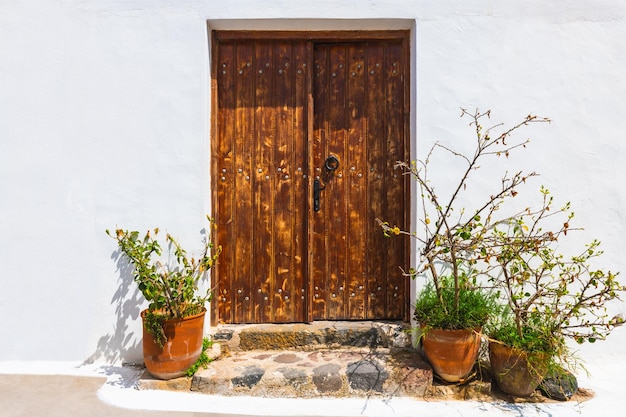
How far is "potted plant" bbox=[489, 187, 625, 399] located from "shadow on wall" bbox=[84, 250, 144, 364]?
2402 mm

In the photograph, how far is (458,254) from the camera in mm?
3072

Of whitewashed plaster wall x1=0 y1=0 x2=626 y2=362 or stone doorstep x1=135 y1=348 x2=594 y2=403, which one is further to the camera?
whitewashed plaster wall x1=0 y1=0 x2=626 y2=362

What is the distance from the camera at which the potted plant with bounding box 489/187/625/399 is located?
2.65 m

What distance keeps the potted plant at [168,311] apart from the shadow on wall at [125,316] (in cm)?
15

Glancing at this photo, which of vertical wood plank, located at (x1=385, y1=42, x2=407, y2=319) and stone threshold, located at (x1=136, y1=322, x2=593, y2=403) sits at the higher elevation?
vertical wood plank, located at (x1=385, y1=42, x2=407, y2=319)

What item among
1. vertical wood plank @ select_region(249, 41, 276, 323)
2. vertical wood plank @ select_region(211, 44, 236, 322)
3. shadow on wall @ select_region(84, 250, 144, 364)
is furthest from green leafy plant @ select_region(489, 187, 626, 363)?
shadow on wall @ select_region(84, 250, 144, 364)

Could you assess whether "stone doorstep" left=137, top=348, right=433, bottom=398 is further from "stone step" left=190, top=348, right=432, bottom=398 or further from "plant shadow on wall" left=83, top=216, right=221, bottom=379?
"plant shadow on wall" left=83, top=216, right=221, bottom=379

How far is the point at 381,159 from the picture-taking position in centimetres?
337

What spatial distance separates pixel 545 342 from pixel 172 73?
9.82 ft

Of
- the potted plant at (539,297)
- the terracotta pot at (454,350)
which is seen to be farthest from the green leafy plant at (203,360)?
the potted plant at (539,297)

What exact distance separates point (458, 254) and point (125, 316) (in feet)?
7.79

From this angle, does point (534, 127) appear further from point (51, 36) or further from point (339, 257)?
point (51, 36)

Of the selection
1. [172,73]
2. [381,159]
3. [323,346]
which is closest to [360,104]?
[381,159]

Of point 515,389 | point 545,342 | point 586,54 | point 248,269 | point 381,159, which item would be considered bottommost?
point 515,389
